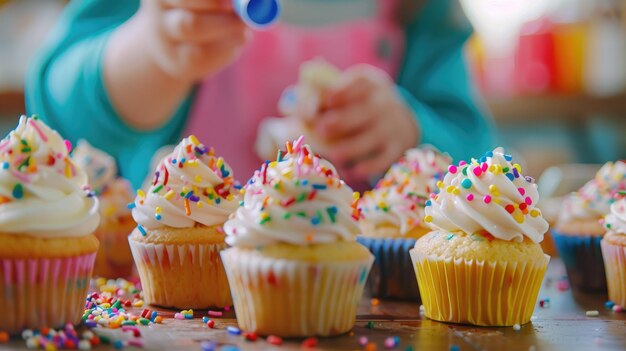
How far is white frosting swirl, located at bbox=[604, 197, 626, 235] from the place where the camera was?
2387mm

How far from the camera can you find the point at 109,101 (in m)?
3.22

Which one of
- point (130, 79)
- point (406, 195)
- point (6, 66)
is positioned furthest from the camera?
point (6, 66)

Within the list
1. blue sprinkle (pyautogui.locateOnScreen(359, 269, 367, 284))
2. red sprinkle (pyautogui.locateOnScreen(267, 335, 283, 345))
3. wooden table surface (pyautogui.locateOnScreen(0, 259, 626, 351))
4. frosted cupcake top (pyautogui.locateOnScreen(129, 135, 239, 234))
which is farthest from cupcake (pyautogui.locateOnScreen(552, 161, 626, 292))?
red sprinkle (pyautogui.locateOnScreen(267, 335, 283, 345))

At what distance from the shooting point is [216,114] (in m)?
3.68

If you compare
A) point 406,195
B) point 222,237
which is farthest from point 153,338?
point 406,195

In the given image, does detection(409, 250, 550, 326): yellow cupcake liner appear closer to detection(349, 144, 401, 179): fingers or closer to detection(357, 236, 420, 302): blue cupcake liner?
detection(357, 236, 420, 302): blue cupcake liner

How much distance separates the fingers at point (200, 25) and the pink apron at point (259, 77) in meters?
0.97

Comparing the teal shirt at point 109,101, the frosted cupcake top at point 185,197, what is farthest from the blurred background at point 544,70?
the frosted cupcake top at point 185,197

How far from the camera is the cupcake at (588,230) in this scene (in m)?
2.83

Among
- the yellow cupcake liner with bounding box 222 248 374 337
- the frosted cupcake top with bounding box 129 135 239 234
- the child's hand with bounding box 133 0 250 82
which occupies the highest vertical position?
the child's hand with bounding box 133 0 250 82

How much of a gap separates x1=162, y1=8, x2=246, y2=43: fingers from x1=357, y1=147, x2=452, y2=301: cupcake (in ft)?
2.63

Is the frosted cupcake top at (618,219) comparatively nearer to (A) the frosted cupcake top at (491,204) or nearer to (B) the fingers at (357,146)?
(A) the frosted cupcake top at (491,204)

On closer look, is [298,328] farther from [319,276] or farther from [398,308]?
[398,308]

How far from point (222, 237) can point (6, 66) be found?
276 cm
